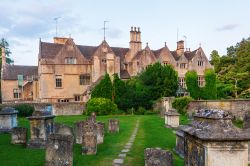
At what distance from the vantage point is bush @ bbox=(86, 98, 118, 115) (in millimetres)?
39062

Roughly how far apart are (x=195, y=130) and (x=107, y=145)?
1063 cm

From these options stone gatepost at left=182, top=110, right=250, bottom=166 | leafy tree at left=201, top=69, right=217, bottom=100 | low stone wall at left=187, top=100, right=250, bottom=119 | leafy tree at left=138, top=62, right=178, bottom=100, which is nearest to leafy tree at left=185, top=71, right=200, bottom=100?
leafy tree at left=201, top=69, right=217, bottom=100

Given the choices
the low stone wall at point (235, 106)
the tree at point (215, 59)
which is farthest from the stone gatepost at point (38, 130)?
the tree at point (215, 59)

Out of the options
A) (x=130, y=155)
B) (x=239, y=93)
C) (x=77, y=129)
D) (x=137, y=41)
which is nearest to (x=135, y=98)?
(x=137, y=41)

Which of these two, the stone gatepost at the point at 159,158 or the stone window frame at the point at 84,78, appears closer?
the stone gatepost at the point at 159,158

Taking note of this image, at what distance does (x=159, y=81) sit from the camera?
45219 millimetres

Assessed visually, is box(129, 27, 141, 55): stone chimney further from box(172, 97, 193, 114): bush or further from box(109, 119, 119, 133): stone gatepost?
box(109, 119, 119, 133): stone gatepost

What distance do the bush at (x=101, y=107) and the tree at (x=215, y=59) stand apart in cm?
3087

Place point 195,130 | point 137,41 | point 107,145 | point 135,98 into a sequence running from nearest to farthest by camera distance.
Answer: point 195,130
point 107,145
point 135,98
point 137,41

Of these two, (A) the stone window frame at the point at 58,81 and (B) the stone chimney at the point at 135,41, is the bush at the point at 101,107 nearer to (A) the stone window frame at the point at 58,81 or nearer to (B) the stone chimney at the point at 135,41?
(A) the stone window frame at the point at 58,81

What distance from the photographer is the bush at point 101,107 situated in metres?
39.1

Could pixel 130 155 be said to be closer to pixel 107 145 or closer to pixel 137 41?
pixel 107 145

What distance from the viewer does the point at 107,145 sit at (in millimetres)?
16078

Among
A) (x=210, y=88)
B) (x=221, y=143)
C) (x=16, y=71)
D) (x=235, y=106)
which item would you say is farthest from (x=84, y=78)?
(x=221, y=143)
